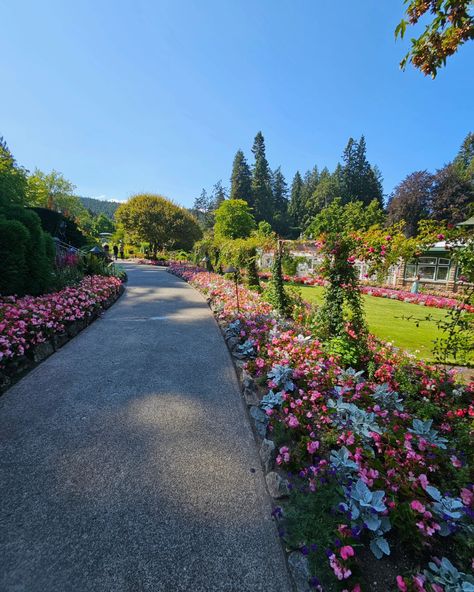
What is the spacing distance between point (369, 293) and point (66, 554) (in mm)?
16426

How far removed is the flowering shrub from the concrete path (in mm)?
507

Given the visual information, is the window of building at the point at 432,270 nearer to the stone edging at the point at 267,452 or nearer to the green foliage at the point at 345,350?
the green foliage at the point at 345,350

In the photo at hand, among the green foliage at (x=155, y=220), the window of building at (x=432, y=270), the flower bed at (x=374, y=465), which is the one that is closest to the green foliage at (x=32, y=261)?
the flower bed at (x=374, y=465)

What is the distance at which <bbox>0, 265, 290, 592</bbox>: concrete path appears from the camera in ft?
5.33

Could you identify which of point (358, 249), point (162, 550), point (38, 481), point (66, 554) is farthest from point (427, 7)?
point (38, 481)

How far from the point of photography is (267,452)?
2.48 m

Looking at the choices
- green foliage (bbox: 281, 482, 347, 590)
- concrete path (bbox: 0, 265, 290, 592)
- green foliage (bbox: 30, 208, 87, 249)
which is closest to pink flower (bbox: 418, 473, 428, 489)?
green foliage (bbox: 281, 482, 347, 590)

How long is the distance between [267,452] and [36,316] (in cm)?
A: 436

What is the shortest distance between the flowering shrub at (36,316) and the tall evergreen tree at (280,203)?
48493 millimetres

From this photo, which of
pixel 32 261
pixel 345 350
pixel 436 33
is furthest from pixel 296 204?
pixel 436 33

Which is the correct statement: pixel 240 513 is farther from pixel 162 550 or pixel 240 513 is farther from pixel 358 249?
pixel 358 249

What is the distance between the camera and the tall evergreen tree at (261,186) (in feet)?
161

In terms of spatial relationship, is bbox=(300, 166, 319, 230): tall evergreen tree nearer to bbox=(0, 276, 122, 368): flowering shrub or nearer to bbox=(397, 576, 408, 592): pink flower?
bbox=(0, 276, 122, 368): flowering shrub

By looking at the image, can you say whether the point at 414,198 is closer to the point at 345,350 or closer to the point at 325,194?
the point at 325,194
